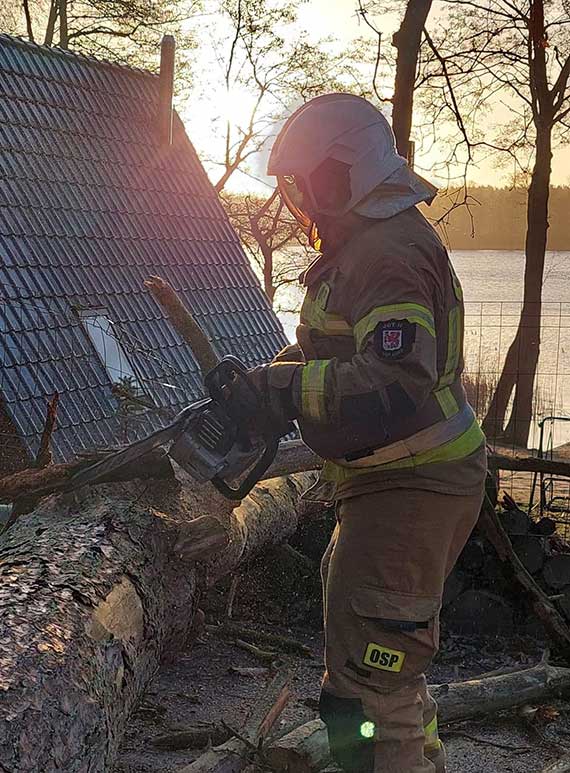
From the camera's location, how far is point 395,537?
10.6ft

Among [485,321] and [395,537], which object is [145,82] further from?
[395,537]

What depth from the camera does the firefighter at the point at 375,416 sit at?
3.10m

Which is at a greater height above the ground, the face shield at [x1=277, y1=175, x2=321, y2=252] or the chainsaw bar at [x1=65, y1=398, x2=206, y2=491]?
the face shield at [x1=277, y1=175, x2=321, y2=252]

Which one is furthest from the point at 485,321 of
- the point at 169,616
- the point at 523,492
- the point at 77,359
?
the point at 169,616

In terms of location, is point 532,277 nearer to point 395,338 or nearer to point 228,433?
point 228,433

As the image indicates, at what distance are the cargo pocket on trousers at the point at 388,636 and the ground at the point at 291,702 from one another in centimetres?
89

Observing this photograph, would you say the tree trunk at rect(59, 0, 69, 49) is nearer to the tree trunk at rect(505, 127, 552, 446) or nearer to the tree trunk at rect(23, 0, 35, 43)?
the tree trunk at rect(23, 0, 35, 43)

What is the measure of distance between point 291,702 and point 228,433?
209cm

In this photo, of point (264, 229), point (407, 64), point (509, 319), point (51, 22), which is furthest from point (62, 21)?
point (407, 64)

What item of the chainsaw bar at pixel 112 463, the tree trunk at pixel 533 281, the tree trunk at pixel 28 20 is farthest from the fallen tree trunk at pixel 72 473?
the tree trunk at pixel 28 20

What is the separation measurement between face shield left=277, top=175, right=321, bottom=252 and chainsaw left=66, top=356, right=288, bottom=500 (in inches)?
20.8

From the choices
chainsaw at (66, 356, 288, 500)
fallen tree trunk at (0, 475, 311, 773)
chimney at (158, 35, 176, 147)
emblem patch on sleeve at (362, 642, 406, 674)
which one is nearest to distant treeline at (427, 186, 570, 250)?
chimney at (158, 35, 176, 147)

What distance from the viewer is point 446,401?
334 cm

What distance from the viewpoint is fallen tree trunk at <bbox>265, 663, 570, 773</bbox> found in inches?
147
